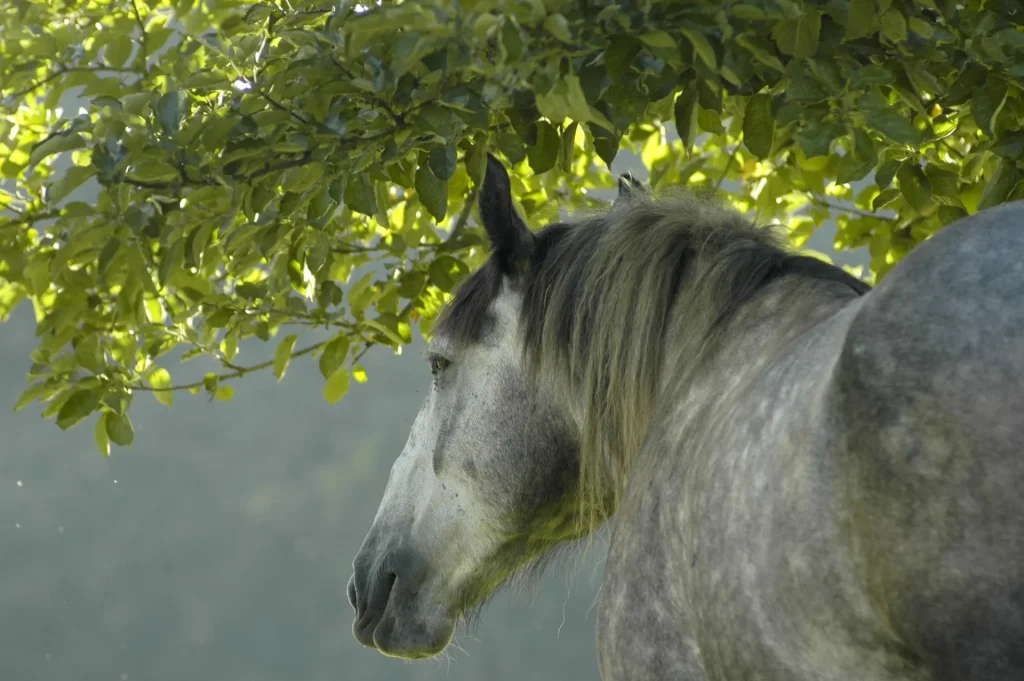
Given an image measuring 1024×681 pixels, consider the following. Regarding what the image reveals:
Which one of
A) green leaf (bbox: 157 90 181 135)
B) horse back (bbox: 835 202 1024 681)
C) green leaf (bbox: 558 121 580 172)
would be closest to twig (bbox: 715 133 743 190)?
green leaf (bbox: 558 121 580 172)

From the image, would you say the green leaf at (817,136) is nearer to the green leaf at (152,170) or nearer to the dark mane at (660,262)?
the dark mane at (660,262)

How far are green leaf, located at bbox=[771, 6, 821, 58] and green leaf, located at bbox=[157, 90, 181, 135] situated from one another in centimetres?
56

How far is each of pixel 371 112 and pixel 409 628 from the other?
61cm

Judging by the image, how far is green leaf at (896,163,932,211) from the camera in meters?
1.39

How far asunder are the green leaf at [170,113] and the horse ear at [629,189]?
53 centimetres

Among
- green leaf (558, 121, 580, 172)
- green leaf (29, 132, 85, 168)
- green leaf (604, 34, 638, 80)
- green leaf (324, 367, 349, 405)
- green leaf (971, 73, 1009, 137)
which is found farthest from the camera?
green leaf (324, 367, 349, 405)

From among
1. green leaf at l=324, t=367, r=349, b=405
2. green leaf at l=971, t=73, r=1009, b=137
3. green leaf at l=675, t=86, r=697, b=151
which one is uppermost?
green leaf at l=971, t=73, r=1009, b=137

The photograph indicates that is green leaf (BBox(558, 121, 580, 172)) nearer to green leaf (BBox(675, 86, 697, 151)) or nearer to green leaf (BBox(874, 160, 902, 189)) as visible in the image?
green leaf (BBox(675, 86, 697, 151))

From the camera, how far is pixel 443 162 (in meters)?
1.17

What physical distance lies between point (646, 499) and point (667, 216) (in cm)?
36

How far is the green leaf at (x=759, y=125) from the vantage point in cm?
126

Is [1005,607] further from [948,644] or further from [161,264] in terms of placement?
[161,264]

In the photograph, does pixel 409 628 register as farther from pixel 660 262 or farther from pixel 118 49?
pixel 118 49

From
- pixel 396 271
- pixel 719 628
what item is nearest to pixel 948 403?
pixel 719 628
